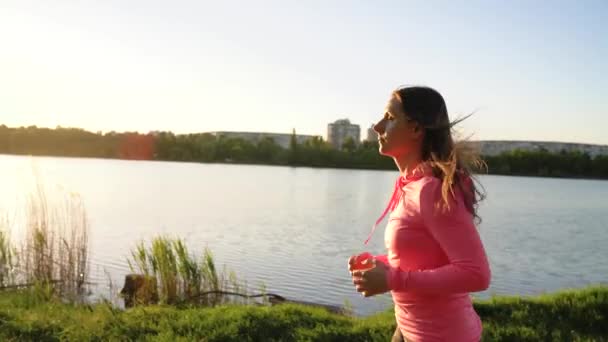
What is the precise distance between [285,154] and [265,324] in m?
84.8

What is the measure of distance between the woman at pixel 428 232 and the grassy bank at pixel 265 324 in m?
3.29

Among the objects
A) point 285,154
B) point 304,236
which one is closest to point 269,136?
point 285,154

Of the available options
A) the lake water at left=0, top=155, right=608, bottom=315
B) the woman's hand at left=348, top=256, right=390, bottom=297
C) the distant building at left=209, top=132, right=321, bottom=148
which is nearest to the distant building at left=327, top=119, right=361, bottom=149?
the distant building at left=209, top=132, right=321, bottom=148

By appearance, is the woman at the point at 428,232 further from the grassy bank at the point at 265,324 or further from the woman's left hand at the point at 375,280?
the grassy bank at the point at 265,324

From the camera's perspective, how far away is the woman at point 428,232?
6.74 feet

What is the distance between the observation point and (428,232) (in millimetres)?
2131

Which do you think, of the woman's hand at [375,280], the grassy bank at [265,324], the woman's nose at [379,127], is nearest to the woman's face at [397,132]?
the woman's nose at [379,127]

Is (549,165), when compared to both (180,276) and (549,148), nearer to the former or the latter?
(549,148)

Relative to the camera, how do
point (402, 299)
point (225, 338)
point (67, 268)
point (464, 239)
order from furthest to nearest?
point (67, 268), point (225, 338), point (402, 299), point (464, 239)

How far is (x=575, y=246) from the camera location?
727 inches

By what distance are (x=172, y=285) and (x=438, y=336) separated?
675 centimetres

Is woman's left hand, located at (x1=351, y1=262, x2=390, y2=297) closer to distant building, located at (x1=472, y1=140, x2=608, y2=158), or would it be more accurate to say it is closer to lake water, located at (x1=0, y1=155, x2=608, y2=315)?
lake water, located at (x1=0, y1=155, x2=608, y2=315)

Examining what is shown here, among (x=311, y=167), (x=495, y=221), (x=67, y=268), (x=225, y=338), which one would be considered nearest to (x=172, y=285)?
(x=67, y=268)

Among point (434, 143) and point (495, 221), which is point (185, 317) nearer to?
point (434, 143)
